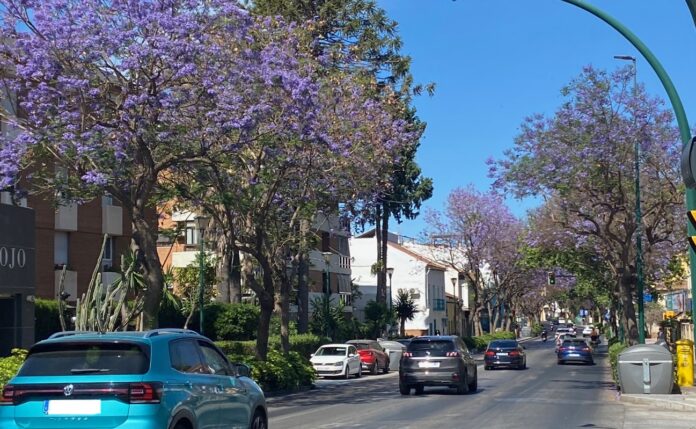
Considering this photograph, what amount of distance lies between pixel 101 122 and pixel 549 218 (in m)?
20.6

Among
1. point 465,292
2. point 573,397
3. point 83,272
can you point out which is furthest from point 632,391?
point 465,292

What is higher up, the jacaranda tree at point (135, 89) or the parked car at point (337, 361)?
the jacaranda tree at point (135, 89)

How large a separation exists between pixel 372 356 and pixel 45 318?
16.5 m

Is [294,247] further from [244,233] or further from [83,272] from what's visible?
[83,272]

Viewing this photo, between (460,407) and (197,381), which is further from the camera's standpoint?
(460,407)

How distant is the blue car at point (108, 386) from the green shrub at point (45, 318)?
22.3 m

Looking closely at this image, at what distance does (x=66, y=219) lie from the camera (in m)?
37.0

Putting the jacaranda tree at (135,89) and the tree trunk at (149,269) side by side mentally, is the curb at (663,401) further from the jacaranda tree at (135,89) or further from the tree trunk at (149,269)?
the tree trunk at (149,269)

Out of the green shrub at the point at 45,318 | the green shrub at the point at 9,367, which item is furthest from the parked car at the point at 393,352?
the green shrub at the point at 9,367

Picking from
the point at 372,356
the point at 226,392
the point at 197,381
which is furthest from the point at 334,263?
the point at 197,381

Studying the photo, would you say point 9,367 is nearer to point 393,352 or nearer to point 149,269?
point 149,269

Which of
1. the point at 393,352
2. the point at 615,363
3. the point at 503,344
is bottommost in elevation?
the point at 393,352

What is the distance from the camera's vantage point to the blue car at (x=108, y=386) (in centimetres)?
907

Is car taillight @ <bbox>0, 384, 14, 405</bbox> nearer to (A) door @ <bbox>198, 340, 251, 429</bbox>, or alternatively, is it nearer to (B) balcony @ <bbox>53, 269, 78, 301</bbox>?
(A) door @ <bbox>198, 340, 251, 429</bbox>
